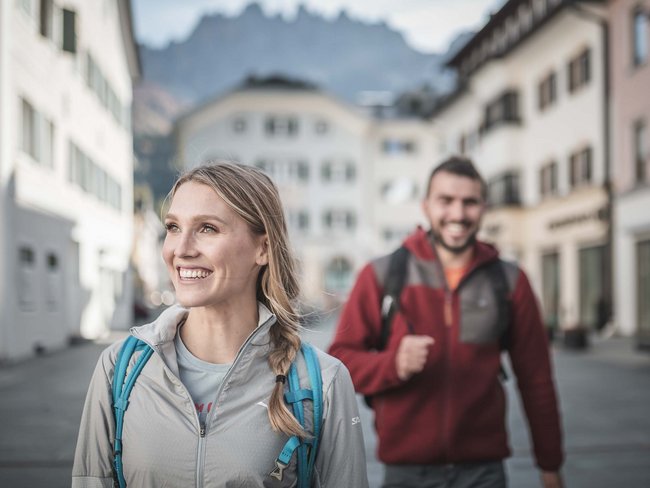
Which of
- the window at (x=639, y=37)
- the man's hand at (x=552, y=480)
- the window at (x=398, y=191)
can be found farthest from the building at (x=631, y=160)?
the window at (x=398, y=191)

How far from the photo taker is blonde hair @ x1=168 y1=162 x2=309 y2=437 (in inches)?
89.0

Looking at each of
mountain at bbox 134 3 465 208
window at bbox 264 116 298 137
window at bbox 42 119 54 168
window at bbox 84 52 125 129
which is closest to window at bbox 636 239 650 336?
window at bbox 42 119 54 168

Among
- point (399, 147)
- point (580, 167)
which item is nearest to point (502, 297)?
point (580, 167)

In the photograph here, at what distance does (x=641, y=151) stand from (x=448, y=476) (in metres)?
23.1

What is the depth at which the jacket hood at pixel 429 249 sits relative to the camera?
3.74 metres

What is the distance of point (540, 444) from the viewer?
145 inches

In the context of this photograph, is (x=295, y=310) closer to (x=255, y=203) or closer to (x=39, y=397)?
(x=255, y=203)

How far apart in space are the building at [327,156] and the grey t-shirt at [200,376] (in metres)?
52.1

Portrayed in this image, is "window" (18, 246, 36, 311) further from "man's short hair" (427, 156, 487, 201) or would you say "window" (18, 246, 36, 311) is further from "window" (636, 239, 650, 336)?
"man's short hair" (427, 156, 487, 201)

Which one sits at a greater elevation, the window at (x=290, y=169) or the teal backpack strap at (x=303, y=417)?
the window at (x=290, y=169)

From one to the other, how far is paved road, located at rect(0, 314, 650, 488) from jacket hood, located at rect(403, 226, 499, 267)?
0.80m

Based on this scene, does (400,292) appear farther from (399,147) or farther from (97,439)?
(399,147)

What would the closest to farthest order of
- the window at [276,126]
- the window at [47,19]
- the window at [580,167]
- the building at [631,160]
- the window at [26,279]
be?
the window at [26,279] < the window at [47,19] < the building at [631,160] < the window at [580,167] < the window at [276,126]

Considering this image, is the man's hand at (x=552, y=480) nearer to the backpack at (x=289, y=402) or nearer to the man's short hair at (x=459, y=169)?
the man's short hair at (x=459, y=169)
